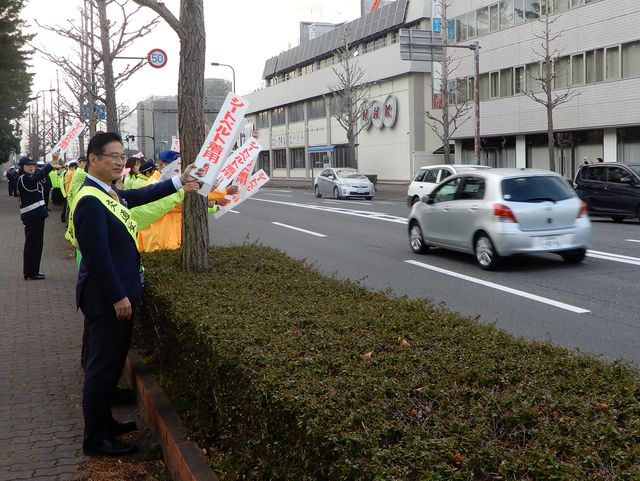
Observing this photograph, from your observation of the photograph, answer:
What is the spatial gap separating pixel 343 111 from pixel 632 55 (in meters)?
25.6

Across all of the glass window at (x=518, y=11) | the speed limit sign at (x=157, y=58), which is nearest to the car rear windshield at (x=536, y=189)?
the speed limit sign at (x=157, y=58)

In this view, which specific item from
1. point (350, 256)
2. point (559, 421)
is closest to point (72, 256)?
point (350, 256)

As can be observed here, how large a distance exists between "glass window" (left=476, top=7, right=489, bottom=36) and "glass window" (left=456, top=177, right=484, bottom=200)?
31248 millimetres

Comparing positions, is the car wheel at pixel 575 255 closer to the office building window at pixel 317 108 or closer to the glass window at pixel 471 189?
the glass window at pixel 471 189

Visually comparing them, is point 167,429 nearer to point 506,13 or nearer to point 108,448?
point 108,448

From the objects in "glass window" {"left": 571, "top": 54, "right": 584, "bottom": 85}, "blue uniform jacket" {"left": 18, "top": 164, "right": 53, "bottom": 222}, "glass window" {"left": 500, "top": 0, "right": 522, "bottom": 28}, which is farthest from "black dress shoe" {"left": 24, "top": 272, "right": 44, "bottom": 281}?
"glass window" {"left": 500, "top": 0, "right": 522, "bottom": 28}

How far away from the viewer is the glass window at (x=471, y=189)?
39.0 feet

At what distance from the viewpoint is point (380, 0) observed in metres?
60.7

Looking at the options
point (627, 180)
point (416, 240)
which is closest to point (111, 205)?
point (416, 240)

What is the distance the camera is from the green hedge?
2359 millimetres

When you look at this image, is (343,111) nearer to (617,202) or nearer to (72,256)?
(617,202)

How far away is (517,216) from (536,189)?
69 centimetres

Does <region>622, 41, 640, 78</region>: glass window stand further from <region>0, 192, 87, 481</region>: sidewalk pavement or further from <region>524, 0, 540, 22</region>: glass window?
<region>0, 192, 87, 481</region>: sidewalk pavement

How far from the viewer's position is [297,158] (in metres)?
70.8
